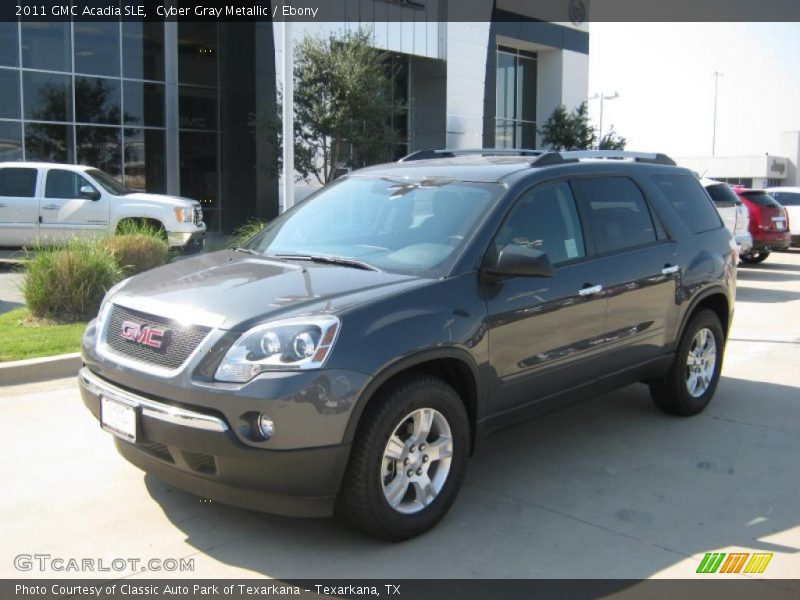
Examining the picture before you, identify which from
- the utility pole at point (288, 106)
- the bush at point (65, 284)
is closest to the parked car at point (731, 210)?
the utility pole at point (288, 106)

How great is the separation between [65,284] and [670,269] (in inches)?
251

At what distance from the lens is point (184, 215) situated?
581 inches

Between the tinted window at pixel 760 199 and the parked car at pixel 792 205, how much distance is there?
384cm

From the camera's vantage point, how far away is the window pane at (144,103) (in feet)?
73.0

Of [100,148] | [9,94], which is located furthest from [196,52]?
[9,94]

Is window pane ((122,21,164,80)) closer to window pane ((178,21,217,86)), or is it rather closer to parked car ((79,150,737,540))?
window pane ((178,21,217,86))

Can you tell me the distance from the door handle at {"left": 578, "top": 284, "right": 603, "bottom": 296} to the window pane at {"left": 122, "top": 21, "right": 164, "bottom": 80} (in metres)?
20.0

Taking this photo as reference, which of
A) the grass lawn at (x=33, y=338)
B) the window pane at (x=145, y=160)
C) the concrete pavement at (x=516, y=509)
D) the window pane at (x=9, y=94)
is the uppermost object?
the window pane at (x=9, y=94)

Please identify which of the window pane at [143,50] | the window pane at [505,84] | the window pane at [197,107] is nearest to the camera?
the window pane at [143,50]

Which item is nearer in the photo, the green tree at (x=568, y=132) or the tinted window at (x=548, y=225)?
the tinted window at (x=548, y=225)

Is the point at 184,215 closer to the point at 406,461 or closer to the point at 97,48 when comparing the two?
the point at 97,48

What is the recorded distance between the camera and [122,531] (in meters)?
4.09

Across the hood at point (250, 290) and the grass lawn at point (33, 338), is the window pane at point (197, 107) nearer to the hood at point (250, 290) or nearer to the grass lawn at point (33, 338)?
the grass lawn at point (33, 338)

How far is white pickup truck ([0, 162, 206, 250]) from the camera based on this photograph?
1480cm
